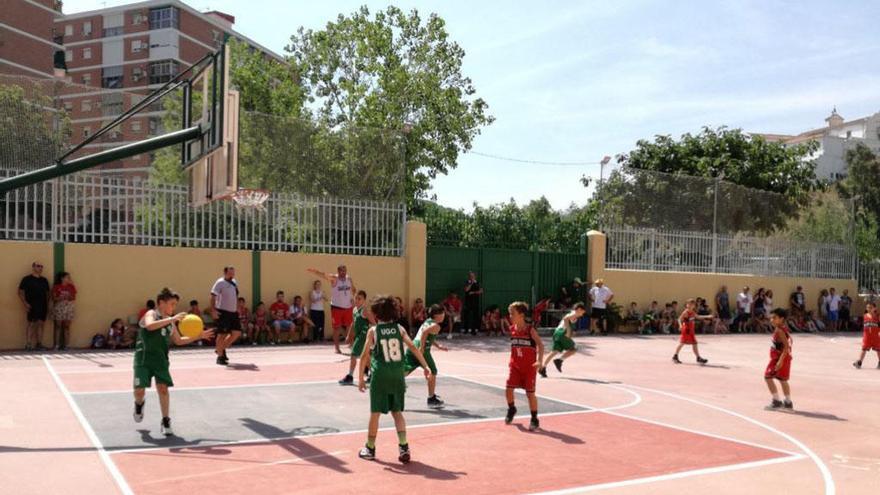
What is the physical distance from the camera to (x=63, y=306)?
16.5m

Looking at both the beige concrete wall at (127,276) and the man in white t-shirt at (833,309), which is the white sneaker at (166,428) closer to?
the beige concrete wall at (127,276)

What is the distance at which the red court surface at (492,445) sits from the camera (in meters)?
7.04

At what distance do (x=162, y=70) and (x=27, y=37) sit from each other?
1253cm

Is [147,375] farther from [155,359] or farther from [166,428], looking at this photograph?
[166,428]

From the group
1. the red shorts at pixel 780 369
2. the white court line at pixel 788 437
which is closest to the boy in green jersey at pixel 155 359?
the white court line at pixel 788 437

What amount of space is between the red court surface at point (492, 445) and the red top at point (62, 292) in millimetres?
1926

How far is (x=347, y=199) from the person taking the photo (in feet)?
68.9

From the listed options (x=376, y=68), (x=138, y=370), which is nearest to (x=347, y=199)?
(x=376, y=68)

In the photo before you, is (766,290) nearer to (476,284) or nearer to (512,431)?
(476,284)

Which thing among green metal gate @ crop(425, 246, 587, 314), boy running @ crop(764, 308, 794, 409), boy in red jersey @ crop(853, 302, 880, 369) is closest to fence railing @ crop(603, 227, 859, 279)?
green metal gate @ crop(425, 246, 587, 314)

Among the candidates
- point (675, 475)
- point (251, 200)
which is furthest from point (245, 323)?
point (675, 475)

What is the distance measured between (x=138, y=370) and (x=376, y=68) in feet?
64.8

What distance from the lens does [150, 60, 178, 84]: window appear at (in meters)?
74.5

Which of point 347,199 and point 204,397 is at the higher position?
point 347,199
